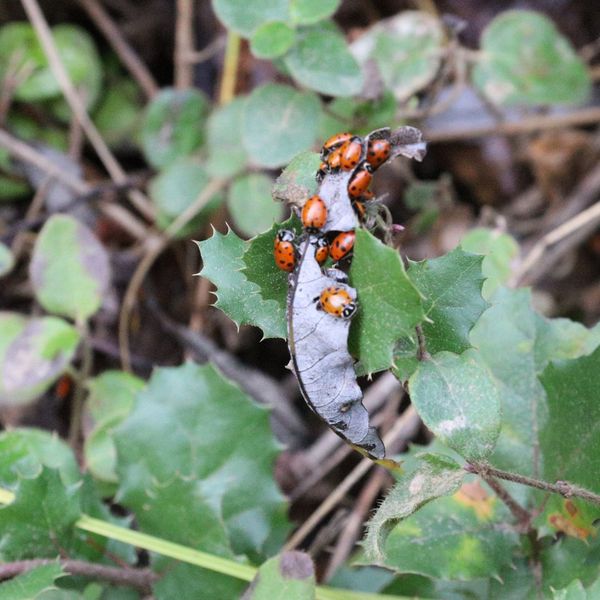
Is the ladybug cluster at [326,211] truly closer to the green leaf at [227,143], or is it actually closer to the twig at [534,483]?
the twig at [534,483]

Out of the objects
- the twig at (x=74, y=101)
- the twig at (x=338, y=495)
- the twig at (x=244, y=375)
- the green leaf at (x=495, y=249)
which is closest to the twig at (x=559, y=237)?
the green leaf at (x=495, y=249)

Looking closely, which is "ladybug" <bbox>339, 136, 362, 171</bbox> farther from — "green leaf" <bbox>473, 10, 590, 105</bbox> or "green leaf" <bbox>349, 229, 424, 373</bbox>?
"green leaf" <bbox>473, 10, 590, 105</bbox>

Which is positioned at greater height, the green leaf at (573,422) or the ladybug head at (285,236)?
the ladybug head at (285,236)

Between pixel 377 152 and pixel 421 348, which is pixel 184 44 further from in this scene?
pixel 421 348

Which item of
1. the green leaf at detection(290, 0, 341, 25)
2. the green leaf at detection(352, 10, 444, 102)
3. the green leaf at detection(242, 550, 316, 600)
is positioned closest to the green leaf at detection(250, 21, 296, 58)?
the green leaf at detection(290, 0, 341, 25)

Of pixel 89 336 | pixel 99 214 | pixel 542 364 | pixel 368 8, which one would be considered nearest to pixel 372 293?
pixel 542 364
